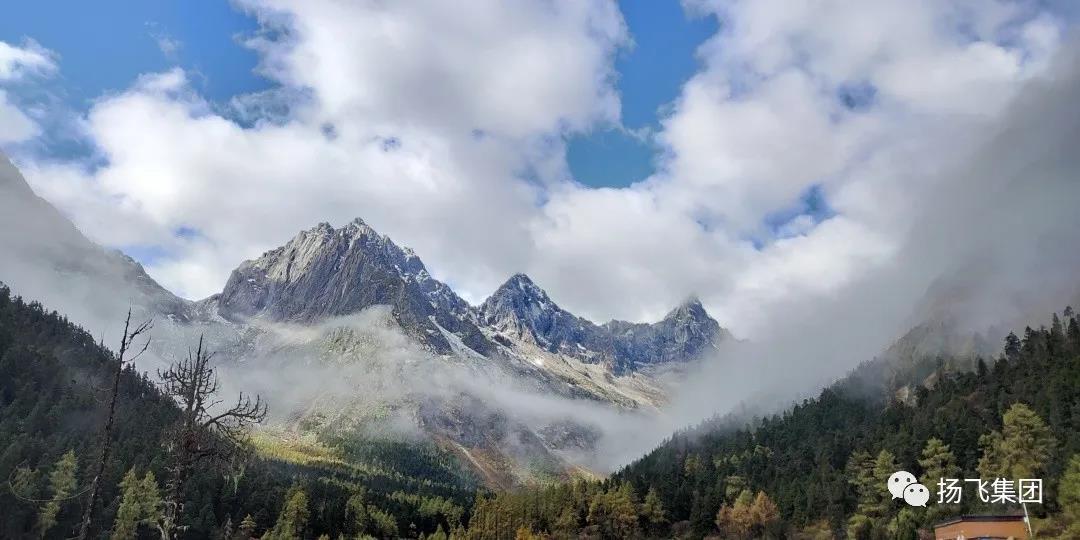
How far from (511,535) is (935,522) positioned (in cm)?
9286

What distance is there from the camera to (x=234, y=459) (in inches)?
1153

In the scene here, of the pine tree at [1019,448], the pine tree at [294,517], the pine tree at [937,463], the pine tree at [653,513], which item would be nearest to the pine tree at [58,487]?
the pine tree at [294,517]

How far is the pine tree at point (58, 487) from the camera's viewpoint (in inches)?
4464

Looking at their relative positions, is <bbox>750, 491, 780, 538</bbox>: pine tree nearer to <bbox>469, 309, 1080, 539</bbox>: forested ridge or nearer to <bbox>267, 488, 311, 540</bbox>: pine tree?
<bbox>469, 309, 1080, 539</bbox>: forested ridge

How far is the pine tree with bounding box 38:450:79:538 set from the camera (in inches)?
4464

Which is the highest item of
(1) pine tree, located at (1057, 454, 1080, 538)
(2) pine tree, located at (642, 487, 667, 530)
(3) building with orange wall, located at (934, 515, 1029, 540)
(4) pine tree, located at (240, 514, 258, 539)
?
(1) pine tree, located at (1057, 454, 1080, 538)

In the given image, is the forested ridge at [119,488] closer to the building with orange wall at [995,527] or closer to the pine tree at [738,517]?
the pine tree at [738,517]

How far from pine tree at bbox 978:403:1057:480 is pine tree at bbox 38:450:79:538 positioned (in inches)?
5522

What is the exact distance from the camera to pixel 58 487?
121 metres

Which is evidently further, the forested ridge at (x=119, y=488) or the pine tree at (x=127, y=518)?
the pine tree at (x=127, y=518)

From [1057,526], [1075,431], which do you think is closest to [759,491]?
[1075,431]

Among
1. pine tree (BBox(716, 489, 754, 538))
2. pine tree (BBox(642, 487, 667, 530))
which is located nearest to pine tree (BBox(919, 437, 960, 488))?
pine tree (BBox(716, 489, 754, 538))

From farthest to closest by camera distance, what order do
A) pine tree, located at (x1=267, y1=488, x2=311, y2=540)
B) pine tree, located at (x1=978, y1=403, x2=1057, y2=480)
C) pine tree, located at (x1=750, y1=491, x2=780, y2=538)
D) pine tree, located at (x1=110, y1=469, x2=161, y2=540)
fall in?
pine tree, located at (x1=267, y1=488, x2=311, y2=540) < pine tree, located at (x1=750, y1=491, x2=780, y2=538) < pine tree, located at (x1=110, y1=469, x2=161, y2=540) < pine tree, located at (x1=978, y1=403, x2=1057, y2=480)

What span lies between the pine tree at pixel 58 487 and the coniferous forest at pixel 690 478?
0.36 meters
